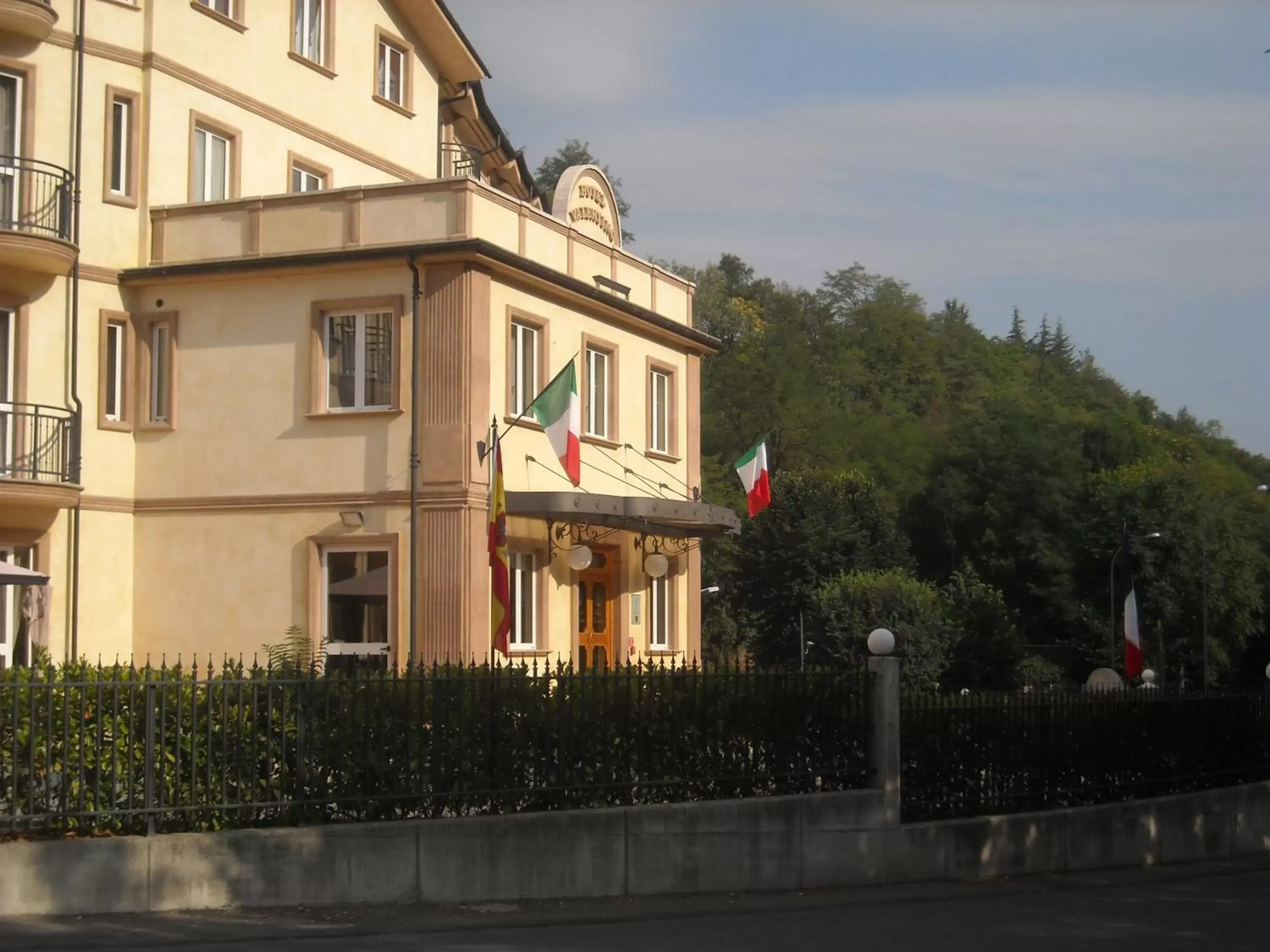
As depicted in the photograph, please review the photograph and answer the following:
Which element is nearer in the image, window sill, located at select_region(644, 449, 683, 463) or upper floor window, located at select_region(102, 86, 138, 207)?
upper floor window, located at select_region(102, 86, 138, 207)

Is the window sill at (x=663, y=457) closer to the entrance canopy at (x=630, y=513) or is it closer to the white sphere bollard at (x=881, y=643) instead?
the entrance canopy at (x=630, y=513)

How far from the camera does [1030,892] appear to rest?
15477 millimetres

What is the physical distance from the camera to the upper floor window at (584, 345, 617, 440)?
26.2 metres

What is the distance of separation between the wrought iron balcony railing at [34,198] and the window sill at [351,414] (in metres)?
4.09

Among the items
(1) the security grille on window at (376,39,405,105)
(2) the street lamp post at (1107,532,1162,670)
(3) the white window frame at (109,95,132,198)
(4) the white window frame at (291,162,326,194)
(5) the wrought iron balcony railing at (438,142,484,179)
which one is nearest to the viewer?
(3) the white window frame at (109,95,132,198)

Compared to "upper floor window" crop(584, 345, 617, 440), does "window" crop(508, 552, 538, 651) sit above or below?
below

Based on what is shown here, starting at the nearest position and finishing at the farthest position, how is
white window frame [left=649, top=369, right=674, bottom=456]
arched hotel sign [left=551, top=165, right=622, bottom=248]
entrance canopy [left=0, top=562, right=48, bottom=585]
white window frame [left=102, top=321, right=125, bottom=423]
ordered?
entrance canopy [left=0, top=562, right=48, bottom=585] → white window frame [left=102, top=321, right=125, bottom=423] → arched hotel sign [left=551, top=165, right=622, bottom=248] → white window frame [left=649, top=369, right=674, bottom=456]

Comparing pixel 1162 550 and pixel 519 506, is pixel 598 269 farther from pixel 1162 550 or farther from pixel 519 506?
pixel 1162 550

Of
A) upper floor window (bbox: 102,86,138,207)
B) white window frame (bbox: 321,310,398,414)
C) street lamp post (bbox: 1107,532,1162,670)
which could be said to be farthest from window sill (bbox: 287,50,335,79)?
street lamp post (bbox: 1107,532,1162,670)

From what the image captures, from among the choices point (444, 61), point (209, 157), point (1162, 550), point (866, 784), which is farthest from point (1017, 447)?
point (866, 784)

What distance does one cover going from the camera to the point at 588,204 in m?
28.3

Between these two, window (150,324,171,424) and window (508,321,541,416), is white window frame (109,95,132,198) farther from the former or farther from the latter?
window (508,321,541,416)

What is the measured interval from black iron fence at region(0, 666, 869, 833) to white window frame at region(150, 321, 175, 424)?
11418 millimetres

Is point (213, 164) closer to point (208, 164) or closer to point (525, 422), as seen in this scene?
point (208, 164)
